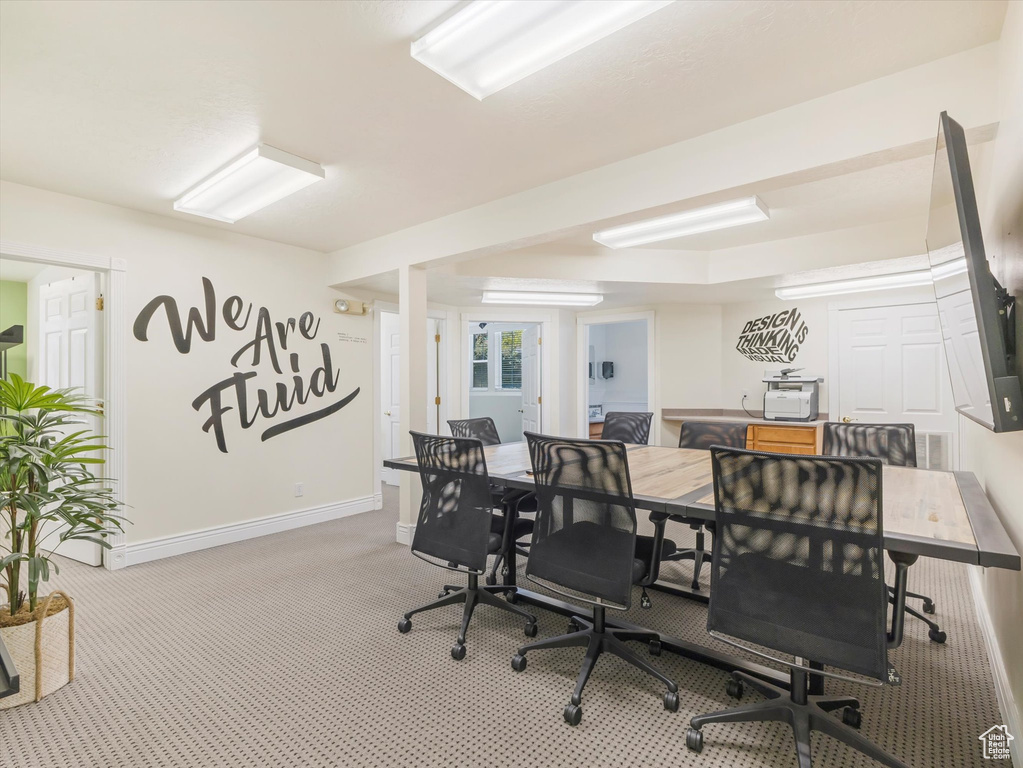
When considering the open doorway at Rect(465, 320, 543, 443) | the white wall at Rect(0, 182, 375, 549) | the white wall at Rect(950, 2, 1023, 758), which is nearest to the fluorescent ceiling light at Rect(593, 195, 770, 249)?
Answer: the white wall at Rect(950, 2, 1023, 758)

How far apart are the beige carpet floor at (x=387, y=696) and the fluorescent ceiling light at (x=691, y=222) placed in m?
2.31

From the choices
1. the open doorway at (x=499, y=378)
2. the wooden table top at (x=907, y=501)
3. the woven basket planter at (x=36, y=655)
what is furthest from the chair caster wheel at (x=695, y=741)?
the open doorway at (x=499, y=378)

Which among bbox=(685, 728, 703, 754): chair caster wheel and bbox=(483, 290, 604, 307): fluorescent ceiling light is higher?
bbox=(483, 290, 604, 307): fluorescent ceiling light

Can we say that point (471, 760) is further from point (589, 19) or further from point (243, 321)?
point (243, 321)

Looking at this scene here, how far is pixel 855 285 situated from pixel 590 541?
13.5 feet

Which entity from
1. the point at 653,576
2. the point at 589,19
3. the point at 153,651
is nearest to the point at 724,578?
the point at 653,576

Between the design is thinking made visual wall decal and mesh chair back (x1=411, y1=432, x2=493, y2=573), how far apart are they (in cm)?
441

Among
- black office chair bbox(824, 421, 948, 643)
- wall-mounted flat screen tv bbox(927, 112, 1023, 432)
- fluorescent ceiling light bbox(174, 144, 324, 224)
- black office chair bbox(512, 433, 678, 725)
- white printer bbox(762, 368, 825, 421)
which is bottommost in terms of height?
black office chair bbox(512, 433, 678, 725)

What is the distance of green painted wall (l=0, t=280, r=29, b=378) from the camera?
194 inches

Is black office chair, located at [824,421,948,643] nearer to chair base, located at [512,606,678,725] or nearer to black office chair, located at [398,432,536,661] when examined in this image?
chair base, located at [512,606,678,725]

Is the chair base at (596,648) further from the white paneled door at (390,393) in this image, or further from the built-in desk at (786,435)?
the white paneled door at (390,393)

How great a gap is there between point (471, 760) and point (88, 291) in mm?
3966

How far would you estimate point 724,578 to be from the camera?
5.65ft

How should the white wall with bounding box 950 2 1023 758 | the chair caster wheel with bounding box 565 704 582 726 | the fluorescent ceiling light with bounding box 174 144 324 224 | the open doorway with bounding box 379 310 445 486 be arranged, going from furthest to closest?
the open doorway with bounding box 379 310 445 486
the fluorescent ceiling light with bounding box 174 144 324 224
the chair caster wheel with bounding box 565 704 582 726
the white wall with bounding box 950 2 1023 758
